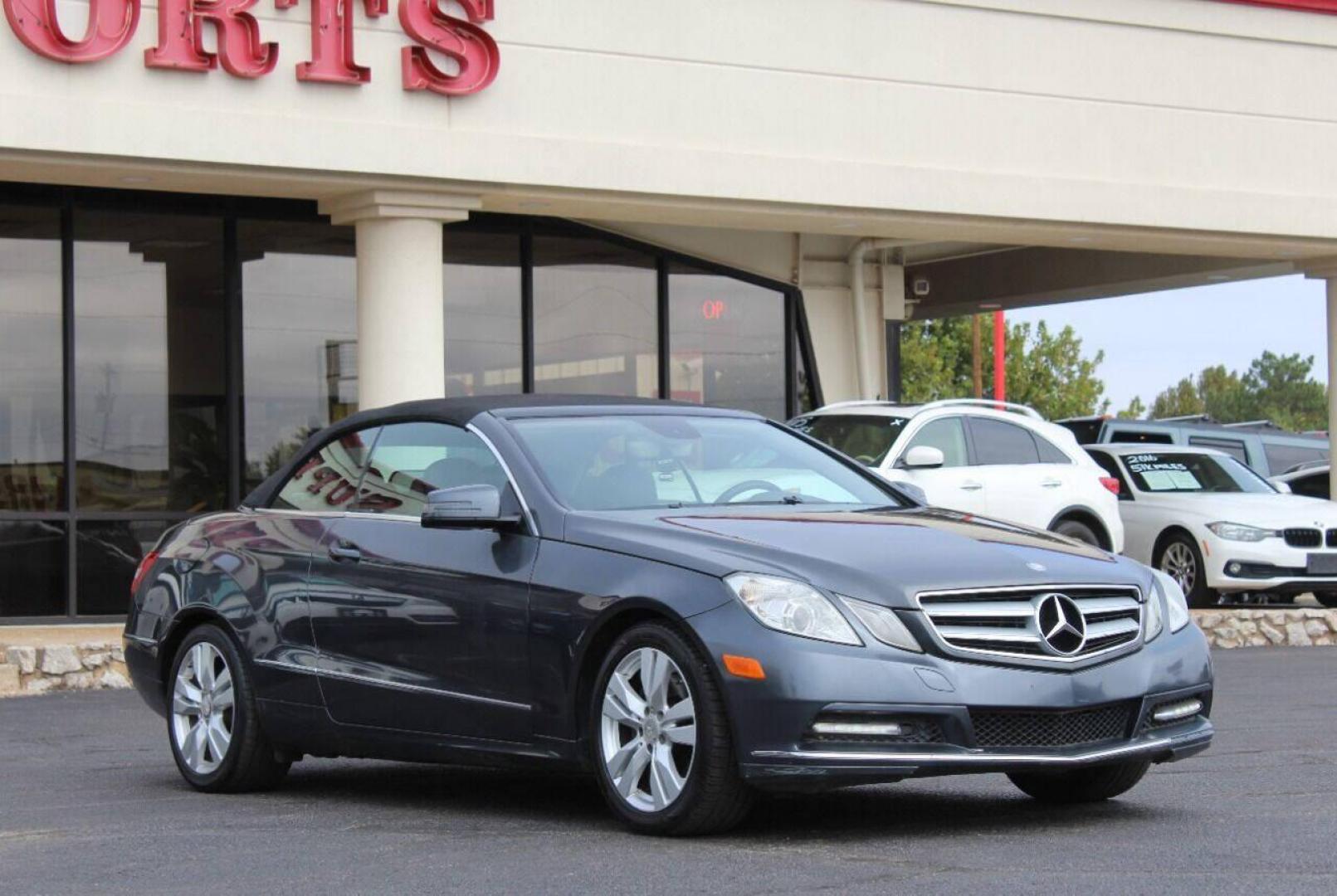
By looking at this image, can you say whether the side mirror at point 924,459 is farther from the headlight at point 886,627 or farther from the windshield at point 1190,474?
the windshield at point 1190,474

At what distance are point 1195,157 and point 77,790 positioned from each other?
14931 millimetres

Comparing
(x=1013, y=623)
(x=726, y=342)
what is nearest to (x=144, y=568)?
(x=1013, y=623)

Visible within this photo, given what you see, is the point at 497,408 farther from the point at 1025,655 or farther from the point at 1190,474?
the point at 1190,474

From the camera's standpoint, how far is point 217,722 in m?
8.80

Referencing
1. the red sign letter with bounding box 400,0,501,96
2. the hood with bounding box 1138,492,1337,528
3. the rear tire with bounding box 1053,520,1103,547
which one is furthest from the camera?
the hood with bounding box 1138,492,1337,528

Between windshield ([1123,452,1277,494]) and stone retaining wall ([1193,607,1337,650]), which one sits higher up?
windshield ([1123,452,1277,494])

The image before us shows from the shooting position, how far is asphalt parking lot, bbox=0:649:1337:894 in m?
6.14

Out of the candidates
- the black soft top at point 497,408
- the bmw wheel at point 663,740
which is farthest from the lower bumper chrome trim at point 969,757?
the black soft top at point 497,408

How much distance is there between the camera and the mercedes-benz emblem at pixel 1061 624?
6.87m

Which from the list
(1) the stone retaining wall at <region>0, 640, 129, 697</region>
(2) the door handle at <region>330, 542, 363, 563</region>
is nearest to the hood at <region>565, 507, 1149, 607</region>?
(2) the door handle at <region>330, 542, 363, 563</region>

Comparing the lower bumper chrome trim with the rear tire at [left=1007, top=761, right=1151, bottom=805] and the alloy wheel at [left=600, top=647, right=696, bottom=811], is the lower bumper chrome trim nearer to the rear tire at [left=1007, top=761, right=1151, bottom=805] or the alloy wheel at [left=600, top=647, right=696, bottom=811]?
the alloy wheel at [left=600, top=647, right=696, bottom=811]

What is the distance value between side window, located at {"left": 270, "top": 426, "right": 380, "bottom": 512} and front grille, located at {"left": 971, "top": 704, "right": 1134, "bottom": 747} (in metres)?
2.97

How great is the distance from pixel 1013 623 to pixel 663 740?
1.16 m

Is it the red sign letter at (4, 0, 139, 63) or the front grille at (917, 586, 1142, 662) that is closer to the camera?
the front grille at (917, 586, 1142, 662)
